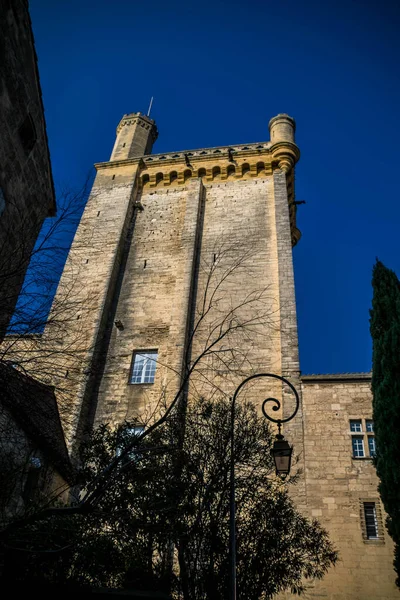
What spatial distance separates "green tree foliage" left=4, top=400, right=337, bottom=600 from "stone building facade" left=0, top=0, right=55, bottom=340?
421cm

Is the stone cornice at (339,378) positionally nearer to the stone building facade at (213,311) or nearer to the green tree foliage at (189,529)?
the stone building facade at (213,311)

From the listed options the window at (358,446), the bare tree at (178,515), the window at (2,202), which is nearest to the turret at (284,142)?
the window at (358,446)

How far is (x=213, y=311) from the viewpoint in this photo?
18.1 m

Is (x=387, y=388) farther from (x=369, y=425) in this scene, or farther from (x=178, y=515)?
(x=178, y=515)

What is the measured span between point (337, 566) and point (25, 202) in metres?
11.8

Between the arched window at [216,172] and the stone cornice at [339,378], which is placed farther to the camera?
the arched window at [216,172]

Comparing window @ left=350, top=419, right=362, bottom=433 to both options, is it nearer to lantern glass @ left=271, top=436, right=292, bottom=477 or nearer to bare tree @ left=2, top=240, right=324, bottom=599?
bare tree @ left=2, top=240, right=324, bottom=599

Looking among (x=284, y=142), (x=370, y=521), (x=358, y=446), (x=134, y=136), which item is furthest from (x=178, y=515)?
(x=134, y=136)

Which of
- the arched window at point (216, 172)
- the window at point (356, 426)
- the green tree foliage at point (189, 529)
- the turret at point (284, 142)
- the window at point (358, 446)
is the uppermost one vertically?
the turret at point (284, 142)

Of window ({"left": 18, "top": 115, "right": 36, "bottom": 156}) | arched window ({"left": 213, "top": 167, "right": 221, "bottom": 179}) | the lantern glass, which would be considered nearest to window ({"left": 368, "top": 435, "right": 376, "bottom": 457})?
the lantern glass

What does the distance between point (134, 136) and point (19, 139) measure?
19.1 metres

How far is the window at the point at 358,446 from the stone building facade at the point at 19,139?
10.8 meters

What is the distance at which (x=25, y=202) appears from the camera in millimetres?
8766

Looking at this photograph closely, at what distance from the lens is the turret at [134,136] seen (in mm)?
25625
